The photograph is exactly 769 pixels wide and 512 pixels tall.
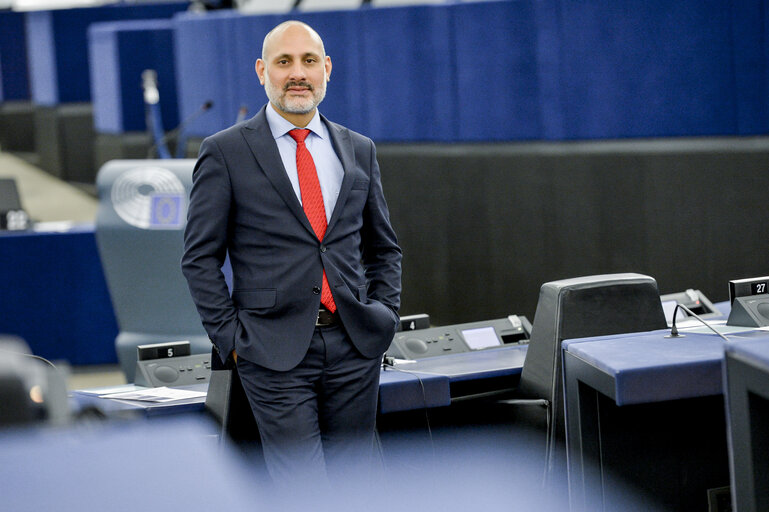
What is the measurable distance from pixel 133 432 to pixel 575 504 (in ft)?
6.39

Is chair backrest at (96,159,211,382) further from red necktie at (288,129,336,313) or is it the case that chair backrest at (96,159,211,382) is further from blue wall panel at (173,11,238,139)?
blue wall panel at (173,11,238,139)

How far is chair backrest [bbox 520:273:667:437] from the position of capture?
2918 mm

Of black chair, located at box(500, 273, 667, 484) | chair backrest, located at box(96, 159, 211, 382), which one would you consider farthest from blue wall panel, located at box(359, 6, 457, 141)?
black chair, located at box(500, 273, 667, 484)

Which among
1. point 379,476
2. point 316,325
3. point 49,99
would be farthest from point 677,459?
point 49,99

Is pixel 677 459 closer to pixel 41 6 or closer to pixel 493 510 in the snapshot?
pixel 493 510

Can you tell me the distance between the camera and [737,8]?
4402 millimetres

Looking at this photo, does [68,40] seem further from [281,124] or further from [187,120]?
[281,124]

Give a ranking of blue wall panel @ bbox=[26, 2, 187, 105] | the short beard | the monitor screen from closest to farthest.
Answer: the short beard < the monitor screen < blue wall panel @ bbox=[26, 2, 187, 105]

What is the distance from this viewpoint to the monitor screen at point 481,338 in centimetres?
362

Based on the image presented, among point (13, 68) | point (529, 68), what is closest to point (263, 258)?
point (529, 68)

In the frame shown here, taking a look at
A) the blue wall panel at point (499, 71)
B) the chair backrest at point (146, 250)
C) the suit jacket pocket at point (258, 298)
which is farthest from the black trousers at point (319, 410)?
the blue wall panel at point (499, 71)

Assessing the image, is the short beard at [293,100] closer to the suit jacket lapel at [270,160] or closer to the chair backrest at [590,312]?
the suit jacket lapel at [270,160]

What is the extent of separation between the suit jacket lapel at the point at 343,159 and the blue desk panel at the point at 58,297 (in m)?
3.70

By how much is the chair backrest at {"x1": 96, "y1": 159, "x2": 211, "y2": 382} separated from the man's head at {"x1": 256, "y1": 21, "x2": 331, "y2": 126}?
2.01 metres
